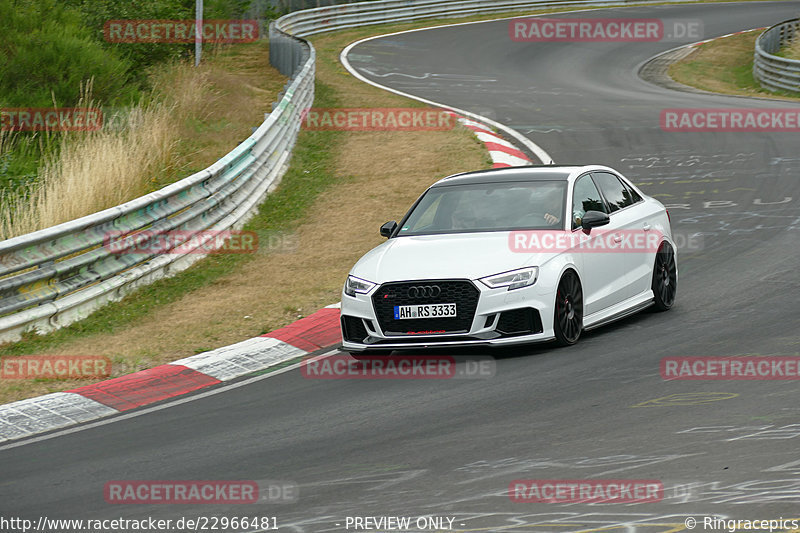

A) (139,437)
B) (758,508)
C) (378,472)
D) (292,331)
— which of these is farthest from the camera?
(292,331)

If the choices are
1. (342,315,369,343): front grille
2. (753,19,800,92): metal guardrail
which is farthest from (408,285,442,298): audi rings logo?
(753,19,800,92): metal guardrail

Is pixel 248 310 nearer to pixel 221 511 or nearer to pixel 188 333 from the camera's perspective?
pixel 188 333

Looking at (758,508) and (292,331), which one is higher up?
(758,508)

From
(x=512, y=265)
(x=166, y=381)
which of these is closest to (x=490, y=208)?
(x=512, y=265)

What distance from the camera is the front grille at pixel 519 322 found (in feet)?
30.1

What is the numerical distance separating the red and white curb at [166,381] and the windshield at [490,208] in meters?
1.37

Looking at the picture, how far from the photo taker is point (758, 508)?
533 cm

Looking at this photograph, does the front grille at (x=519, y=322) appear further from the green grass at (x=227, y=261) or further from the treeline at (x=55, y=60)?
the treeline at (x=55, y=60)

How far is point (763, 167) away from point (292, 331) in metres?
10.5

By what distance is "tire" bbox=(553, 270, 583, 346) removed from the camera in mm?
9375

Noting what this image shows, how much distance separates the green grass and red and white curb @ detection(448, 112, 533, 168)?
272 centimetres

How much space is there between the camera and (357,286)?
31.7ft

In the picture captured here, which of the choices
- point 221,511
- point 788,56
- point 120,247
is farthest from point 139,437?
point 788,56

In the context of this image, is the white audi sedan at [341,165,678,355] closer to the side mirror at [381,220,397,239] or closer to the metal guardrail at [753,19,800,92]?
the side mirror at [381,220,397,239]
